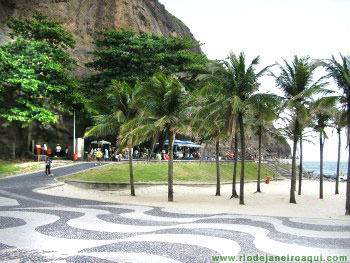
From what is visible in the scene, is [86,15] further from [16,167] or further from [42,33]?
[16,167]

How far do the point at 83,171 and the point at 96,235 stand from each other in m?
20.2

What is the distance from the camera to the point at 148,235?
415 inches

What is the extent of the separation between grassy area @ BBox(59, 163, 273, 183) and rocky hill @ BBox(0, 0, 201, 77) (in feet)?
84.5

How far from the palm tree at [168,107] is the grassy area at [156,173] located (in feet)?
25.7

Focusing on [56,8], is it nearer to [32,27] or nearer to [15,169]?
[32,27]

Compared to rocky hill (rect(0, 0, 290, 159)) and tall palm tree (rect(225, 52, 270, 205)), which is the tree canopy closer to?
rocky hill (rect(0, 0, 290, 159))

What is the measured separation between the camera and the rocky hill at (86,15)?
5328cm

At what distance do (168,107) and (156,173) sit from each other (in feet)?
36.7

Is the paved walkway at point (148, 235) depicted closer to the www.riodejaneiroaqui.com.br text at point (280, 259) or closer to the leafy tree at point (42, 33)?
the www.riodejaneiroaqui.com.br text at point (280, 259)

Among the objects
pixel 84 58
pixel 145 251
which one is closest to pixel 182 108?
pixel 145 251

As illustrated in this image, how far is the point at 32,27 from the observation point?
128ft

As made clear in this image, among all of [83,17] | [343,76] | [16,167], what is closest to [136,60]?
[16,167]

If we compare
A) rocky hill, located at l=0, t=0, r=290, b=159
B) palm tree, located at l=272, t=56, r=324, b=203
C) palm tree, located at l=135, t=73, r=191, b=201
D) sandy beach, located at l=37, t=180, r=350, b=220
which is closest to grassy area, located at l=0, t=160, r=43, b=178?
sandy beach, located at l=37, t=180, r=350, b=220

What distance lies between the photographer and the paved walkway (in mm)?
8430
